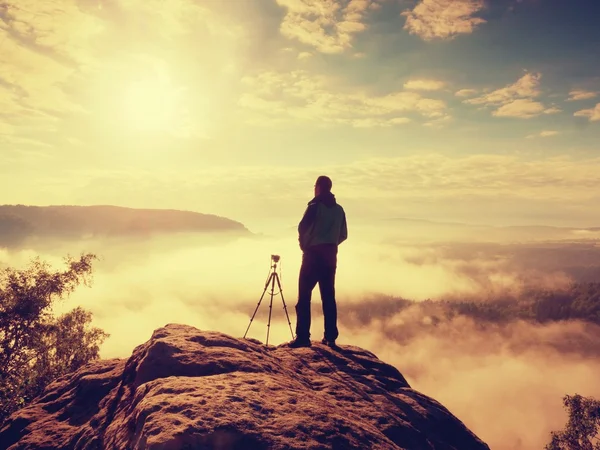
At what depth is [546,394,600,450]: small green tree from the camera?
97.6 feet

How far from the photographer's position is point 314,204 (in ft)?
30.9

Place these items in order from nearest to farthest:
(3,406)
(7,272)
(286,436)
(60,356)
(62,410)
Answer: (286,436) → (62,410) → (3,406) → (7,272) → (60,356)

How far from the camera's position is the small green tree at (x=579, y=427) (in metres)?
29.7

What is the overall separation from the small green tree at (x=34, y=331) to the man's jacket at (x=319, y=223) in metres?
18.0

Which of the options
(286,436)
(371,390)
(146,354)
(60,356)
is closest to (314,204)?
(371,390)

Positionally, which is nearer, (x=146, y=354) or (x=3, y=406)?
(x=146, y=354)

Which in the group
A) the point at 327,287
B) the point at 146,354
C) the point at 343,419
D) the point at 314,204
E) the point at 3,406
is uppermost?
the point at 314,204

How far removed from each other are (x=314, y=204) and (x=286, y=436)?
19.5 ft

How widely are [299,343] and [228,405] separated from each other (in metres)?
4.71

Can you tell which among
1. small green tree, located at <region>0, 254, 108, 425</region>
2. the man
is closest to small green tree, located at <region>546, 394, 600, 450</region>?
the man

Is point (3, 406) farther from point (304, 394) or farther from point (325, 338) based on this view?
point (304, 394)

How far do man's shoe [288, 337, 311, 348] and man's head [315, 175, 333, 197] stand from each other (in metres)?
3.66

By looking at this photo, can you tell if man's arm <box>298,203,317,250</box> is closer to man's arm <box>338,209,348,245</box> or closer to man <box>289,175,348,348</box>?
man <box>289,175,348,348</box>

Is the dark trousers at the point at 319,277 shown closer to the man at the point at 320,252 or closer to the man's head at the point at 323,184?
the man at the point at 320,252
